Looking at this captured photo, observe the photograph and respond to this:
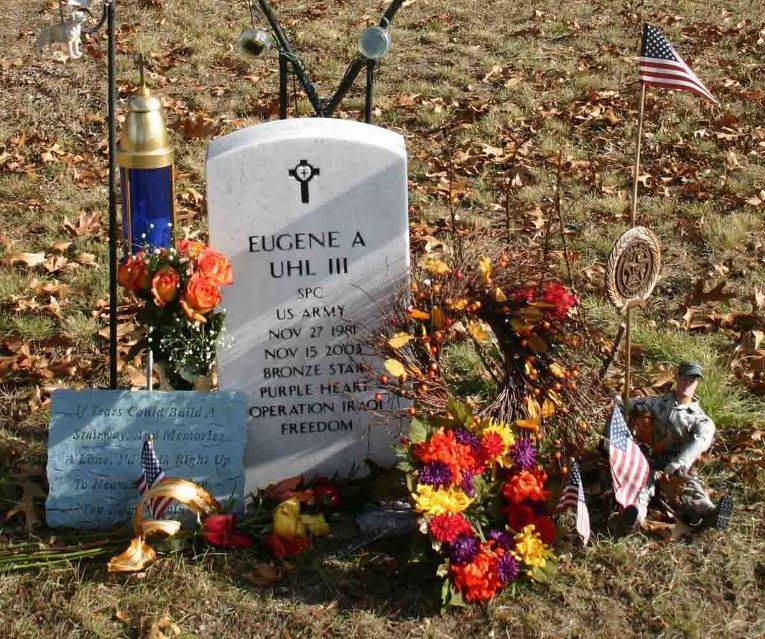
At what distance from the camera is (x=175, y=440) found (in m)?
4.11

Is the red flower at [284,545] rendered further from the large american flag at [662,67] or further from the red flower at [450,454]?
the large american flag at [662,67]

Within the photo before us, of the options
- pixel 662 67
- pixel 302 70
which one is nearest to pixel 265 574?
pixel 302 70

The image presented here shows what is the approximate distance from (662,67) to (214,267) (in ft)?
6.25

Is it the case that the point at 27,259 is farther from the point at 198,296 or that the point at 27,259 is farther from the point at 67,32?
the point at 198,296

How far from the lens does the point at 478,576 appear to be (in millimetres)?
3637

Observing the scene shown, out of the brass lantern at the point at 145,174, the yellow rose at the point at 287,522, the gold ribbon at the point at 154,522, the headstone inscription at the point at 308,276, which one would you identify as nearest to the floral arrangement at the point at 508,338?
the headstone inscription at the point at 308,276

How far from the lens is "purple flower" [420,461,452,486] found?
12.2 ft

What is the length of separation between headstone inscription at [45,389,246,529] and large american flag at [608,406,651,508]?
1.43 m

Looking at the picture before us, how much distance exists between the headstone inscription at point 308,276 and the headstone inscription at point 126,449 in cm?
24

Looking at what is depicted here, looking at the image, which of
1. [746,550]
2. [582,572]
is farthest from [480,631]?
[746,550]

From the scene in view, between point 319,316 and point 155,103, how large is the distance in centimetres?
109

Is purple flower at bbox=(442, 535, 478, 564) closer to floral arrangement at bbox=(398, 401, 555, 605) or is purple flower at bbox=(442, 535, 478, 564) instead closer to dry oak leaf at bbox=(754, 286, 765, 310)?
floral arrangement at bbox=(398, 401, 555, 605)

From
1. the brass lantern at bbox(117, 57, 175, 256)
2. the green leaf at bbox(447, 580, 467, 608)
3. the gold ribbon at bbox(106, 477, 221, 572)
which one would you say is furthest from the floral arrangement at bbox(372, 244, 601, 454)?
the brass lantern at bbox(117, 57, 175, 256)

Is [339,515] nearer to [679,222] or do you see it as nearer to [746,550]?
[746,550]
